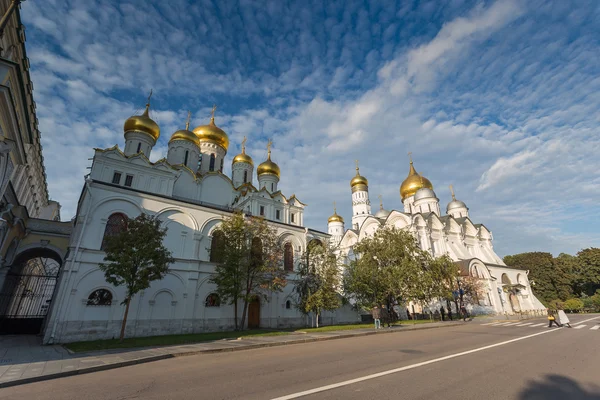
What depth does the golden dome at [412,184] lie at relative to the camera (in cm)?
5044

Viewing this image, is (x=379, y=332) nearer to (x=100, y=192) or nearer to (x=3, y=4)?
(x=100, y=192)

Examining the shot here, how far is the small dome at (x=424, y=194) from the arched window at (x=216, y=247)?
125 ft

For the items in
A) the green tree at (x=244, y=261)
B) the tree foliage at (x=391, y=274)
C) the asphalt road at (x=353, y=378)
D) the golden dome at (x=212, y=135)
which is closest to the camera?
the asphalt road at (x=353, y=378)

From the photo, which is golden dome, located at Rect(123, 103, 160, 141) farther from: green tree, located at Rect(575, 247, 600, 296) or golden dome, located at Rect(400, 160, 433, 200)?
green tree, located at Rect(575, 247, 600, 296)

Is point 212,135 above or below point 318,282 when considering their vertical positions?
above

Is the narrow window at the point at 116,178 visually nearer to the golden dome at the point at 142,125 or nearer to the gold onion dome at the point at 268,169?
the golden dome at the point at 142,125

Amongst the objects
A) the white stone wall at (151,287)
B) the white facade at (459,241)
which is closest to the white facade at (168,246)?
the white stone wall at (151,287)

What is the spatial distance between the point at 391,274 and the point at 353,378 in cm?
1724

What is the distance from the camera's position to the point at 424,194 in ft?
158

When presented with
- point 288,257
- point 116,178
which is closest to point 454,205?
point 288,257

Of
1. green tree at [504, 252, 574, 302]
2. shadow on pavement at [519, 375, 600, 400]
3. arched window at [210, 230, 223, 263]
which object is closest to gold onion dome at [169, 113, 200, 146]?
arched window at [210, 230, 223, 263]

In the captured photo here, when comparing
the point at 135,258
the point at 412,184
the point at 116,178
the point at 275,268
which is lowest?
the point at 135,258

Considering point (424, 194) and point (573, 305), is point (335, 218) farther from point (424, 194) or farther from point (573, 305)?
point (573, 305)

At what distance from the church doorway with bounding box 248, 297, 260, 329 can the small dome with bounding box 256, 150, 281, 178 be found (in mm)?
14991
